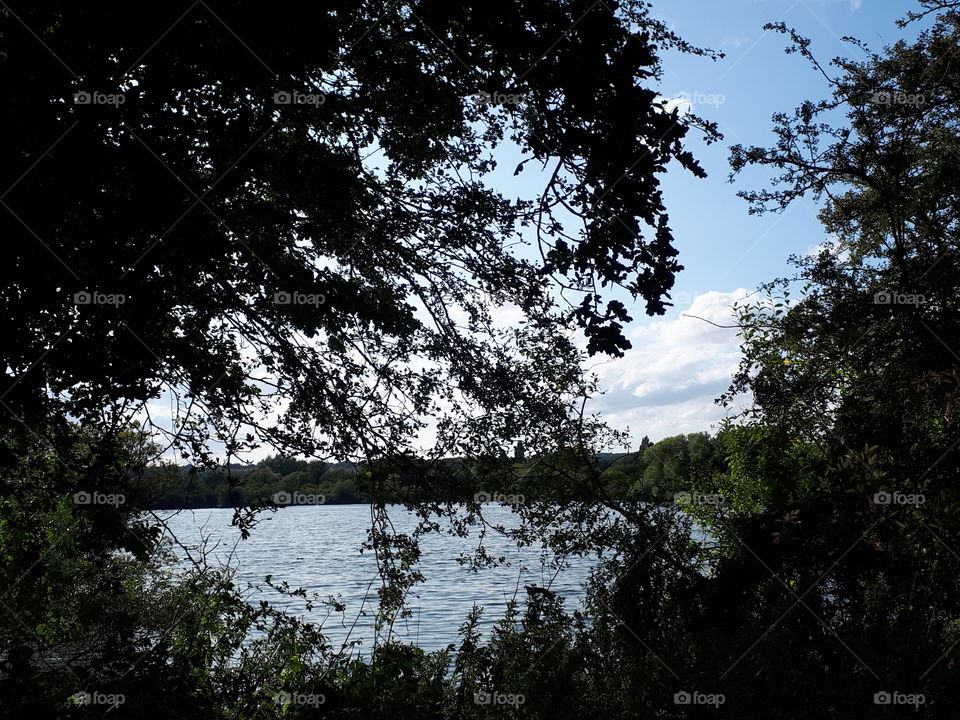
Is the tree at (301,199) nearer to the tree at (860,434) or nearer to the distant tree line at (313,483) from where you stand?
the distant tree line at (313,483)

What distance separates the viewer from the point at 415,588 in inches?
675

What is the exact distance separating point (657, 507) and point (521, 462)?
2.36 m

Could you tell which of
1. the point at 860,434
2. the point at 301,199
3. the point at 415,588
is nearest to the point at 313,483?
the point at 301,199

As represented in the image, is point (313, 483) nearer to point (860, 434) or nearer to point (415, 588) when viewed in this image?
point (860, 434)

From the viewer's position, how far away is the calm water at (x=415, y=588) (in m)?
8.52

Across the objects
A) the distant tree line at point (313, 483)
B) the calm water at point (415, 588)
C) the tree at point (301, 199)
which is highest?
the tree at point (301, 199)

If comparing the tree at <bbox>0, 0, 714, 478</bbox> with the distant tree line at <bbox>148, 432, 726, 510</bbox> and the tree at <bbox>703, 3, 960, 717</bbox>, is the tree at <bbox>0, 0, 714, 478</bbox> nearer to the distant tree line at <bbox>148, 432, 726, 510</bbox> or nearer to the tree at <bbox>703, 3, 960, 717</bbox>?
the distant tree line at <bbox>148, 432, 726, 510</bbox>

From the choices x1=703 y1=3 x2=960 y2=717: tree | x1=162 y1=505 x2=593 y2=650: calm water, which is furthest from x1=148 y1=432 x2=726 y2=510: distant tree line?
x1=703 y1=3 x2=960 y2=717: tree

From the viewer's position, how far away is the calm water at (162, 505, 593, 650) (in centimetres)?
852

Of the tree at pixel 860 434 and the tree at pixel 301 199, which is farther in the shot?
the tree at pixel 860 434

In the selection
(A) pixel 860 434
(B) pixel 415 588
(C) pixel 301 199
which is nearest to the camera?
(C) pixel 301 199

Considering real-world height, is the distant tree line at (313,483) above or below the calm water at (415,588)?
above

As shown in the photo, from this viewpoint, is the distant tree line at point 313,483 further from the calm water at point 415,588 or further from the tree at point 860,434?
the tree at point 860,434

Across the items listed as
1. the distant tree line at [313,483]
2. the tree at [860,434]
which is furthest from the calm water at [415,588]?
the tree at [860,434]
